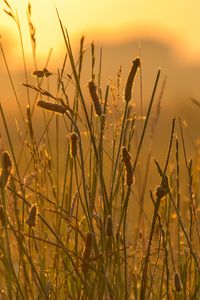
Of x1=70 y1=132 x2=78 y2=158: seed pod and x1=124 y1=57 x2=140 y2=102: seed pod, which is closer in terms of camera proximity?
x1=70 y1=132 x2=78 y2=158: seed pod

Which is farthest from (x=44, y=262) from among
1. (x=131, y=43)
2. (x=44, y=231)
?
(x=131, y=43)

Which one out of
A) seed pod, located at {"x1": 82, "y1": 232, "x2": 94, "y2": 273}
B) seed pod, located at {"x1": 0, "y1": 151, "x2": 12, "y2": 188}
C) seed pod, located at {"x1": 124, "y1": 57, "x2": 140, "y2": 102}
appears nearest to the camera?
seed pod, located at {"x1": 0, "y1": 151, "x2": 12, "y2": 188}

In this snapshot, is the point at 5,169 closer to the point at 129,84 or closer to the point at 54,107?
the point at 54,107

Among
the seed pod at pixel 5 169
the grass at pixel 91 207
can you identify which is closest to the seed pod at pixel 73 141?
the grass at pixel 91 207

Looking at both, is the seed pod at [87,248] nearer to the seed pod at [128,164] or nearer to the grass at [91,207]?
the grass at [91,207]

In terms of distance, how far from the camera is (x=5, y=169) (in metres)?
1.46

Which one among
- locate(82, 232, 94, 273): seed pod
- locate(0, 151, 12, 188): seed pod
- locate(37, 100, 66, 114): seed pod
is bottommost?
locate(82, 232, 94, 273): seed pod

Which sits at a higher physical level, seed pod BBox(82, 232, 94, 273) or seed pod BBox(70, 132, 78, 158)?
seed pod BBox(70, 132, 78, 158)

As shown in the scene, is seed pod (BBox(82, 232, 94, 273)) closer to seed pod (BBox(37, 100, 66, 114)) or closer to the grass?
the grass

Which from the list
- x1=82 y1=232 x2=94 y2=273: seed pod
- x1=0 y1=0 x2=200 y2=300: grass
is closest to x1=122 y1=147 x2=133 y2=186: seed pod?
x1=0 y1=0 x2=200 y2=300: grass

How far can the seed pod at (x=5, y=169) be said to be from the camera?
1.46m

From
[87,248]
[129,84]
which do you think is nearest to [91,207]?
[87,248]

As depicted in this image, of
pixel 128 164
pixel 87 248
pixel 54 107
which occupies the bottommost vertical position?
pixel 87 248

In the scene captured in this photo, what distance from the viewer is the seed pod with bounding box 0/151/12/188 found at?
57.4 inches
